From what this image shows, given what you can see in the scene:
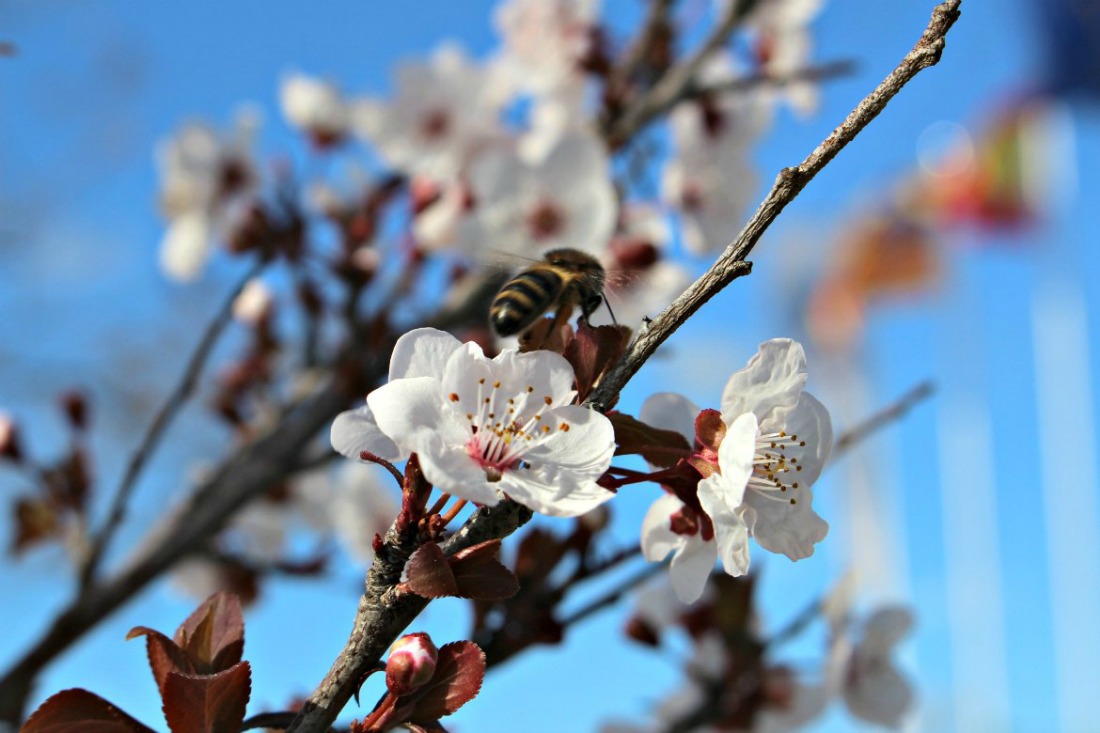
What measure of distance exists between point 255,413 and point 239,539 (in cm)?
35

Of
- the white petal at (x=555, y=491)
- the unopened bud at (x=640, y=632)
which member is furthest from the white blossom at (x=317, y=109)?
the white petal at (x=555, y=491)

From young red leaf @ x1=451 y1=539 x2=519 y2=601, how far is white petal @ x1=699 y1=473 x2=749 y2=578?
17cm

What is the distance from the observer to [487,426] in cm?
87

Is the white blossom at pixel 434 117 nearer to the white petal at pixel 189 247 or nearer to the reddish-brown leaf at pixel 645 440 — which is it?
the white petal at pixel 189 247

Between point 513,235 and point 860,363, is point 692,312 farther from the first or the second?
point 860,363

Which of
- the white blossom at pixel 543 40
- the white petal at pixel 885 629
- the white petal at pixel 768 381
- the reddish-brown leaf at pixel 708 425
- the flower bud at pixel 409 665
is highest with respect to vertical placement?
the white blossom at pixel 543 40

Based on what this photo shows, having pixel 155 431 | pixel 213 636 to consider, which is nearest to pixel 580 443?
pixel 213 636

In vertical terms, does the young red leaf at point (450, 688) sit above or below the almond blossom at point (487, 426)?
below

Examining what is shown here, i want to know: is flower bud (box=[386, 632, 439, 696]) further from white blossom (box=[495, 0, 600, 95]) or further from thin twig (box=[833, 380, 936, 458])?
Answer: white blossom (box=[495, 0, 600, 95])

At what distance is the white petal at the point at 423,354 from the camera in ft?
2.72

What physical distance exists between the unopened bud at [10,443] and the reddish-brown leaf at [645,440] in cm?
181

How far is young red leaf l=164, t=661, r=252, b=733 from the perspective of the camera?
750mm

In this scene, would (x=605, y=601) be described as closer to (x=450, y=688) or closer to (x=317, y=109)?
(x=450, y=688)

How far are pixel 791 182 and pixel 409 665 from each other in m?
0.43
